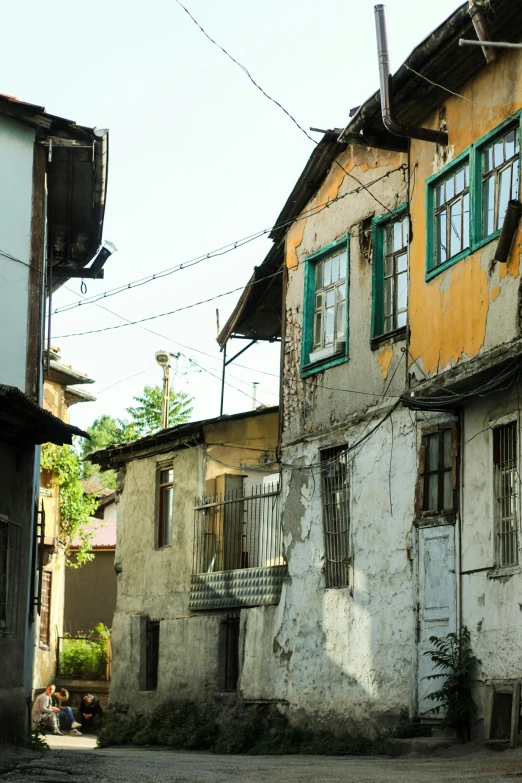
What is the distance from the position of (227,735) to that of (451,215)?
853cm

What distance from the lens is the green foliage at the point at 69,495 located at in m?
31.8

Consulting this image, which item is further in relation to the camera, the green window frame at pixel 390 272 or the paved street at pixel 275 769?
the green window frame at pixel 390 272

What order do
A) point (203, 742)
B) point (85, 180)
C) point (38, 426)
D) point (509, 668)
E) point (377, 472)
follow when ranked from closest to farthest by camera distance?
point (509, 668)
point (38, 426)
point (377, 472)
point (85, 180)
point (203, 742)

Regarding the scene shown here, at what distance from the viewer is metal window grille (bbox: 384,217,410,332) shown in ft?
52.5

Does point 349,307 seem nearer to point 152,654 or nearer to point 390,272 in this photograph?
point 390,272

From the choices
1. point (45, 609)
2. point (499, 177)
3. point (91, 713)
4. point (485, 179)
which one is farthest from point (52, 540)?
point (499, 177)

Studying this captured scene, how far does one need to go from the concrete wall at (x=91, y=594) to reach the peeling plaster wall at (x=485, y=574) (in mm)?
27681

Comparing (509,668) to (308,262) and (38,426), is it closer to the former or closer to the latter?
(38,426)

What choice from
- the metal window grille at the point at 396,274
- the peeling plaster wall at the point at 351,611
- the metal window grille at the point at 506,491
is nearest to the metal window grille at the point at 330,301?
the metal window grille at the point at 396,274

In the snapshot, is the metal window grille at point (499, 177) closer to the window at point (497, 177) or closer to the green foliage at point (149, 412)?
the window at point (497, 177)

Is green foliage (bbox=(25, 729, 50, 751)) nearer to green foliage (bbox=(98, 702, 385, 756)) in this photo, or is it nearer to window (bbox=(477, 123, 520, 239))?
green foliage (bbox=(98, 702, 385, 756))

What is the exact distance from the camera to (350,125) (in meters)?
15.5

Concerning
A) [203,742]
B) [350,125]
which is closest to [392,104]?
[350,125]

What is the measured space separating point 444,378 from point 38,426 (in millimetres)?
4643
